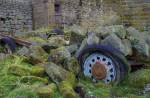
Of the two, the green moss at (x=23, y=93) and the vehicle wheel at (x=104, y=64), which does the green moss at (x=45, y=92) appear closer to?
the green moss at (x=23, y=93)

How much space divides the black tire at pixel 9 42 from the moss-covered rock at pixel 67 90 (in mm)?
2849

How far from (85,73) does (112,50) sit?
0.72 metres

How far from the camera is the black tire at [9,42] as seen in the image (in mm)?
10836

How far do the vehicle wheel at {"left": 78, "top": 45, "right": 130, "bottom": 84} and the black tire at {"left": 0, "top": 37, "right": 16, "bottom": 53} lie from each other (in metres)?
2.35

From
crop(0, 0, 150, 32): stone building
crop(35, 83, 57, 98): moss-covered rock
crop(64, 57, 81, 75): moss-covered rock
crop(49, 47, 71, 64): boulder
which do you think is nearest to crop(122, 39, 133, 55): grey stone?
crop(64, 57, 81, 75): moss-covered rock

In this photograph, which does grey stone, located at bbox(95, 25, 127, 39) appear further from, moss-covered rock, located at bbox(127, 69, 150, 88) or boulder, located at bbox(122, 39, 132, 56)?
moss-covered rock, located at bbox(127, 69, 150, 88)

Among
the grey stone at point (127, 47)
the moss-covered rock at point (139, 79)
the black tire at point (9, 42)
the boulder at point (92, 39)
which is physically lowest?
the moss-covered rock at point (139, 79)

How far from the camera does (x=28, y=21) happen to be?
2098 cm

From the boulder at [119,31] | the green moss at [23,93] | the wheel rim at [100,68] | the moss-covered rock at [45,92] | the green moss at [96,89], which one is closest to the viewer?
the moss-covered rock at [45,92]

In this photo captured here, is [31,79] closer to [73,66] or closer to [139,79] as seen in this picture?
[73,66]

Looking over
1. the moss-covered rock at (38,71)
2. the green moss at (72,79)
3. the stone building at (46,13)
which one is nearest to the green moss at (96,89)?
the green moss at (72,79)

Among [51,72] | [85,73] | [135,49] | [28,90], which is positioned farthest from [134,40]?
[28,90]

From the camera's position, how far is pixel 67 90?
7.98 meters

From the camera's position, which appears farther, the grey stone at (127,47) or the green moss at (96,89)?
the grey stone at (127,47)
